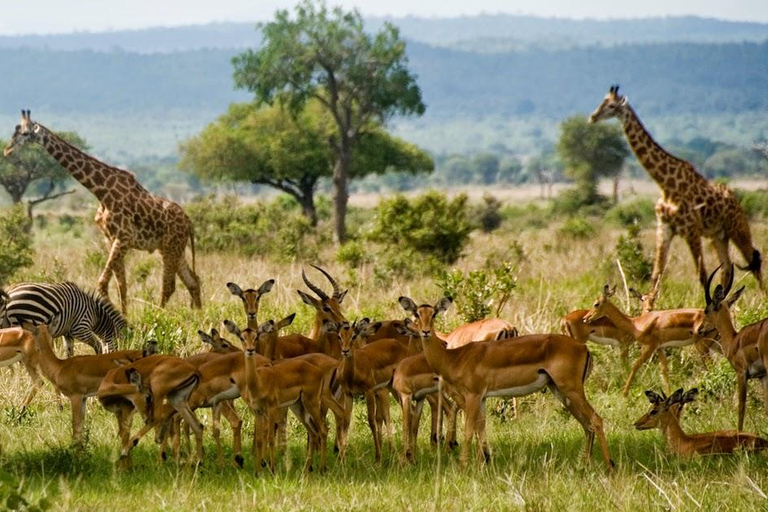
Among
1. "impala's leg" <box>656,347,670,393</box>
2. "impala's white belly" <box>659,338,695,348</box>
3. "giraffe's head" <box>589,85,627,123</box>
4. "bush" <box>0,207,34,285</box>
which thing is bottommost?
"bush" <box>0,207,34,285</box>

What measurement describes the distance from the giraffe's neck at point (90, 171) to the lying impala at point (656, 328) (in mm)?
6970

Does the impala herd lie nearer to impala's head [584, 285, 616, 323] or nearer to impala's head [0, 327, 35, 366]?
impala's head [0, 327, 35, 366]

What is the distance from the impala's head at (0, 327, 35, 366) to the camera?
29.4ft

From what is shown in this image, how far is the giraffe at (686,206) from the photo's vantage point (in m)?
15.5

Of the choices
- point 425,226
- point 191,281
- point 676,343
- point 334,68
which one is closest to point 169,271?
point 191,281

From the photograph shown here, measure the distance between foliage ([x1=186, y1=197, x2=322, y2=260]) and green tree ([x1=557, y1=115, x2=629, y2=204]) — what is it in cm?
4235

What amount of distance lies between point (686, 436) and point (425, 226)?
11504 mm

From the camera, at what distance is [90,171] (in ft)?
51.4

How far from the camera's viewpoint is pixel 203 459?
7.96 meters

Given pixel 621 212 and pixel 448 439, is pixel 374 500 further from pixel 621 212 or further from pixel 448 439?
pixel 621 212

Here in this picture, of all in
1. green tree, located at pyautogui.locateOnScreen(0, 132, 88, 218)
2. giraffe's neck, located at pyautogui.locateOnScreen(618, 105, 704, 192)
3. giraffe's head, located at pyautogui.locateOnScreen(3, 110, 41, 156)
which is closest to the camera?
giraffe's head, located at pyautogui.locateOnScreen(3, 110, 41, 156)

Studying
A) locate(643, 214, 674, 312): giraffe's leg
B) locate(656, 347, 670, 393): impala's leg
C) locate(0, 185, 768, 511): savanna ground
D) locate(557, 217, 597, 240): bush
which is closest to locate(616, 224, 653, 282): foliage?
locate(643, 214, 674, 312): giraffe's leg

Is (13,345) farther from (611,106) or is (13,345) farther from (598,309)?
(611,106)

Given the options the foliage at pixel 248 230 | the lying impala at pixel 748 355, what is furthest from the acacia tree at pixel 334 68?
the lying impala at pixel 748 355
